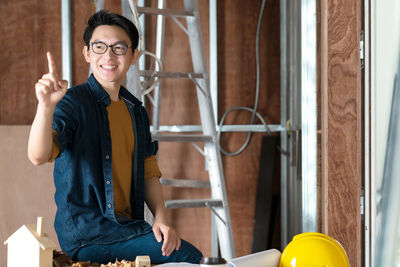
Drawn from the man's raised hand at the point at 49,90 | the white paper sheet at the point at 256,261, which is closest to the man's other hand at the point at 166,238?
the white paper sheet at the point at 256,261

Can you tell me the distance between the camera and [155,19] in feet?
10.2

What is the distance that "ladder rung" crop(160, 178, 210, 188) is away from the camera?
2.88m

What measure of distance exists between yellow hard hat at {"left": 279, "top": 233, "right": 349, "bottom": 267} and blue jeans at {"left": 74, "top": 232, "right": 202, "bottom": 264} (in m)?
0.46

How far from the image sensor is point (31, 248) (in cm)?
102

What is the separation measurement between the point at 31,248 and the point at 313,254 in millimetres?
591

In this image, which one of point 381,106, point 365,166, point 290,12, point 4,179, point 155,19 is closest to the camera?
point 381,106

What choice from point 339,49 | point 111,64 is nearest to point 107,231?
point 111,64

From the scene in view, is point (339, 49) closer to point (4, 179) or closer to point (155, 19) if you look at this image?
point (155, 19)

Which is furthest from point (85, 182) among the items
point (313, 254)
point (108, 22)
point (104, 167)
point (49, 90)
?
point (313, 254)

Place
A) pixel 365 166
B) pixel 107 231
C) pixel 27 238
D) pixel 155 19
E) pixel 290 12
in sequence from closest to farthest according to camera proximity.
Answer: pixel 27 238 < pixel 107 231 < pixel 365 166 < pixel 290 12 < pixel 155 19

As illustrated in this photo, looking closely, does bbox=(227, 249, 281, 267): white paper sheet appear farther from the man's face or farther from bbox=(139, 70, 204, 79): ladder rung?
bbox=(139, 70, 204, 79): ladder rung

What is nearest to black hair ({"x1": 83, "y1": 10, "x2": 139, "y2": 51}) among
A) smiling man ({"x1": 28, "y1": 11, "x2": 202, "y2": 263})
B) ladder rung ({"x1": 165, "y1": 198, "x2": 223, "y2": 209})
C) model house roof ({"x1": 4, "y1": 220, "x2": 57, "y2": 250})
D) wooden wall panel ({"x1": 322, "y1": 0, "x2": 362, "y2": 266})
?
smiling man ({"x1": 28, "y1": 11, "x2": 202, "y2": 263})

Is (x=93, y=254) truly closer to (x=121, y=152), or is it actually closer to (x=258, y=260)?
(x=121, y=152)

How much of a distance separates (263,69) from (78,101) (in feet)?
6.13
